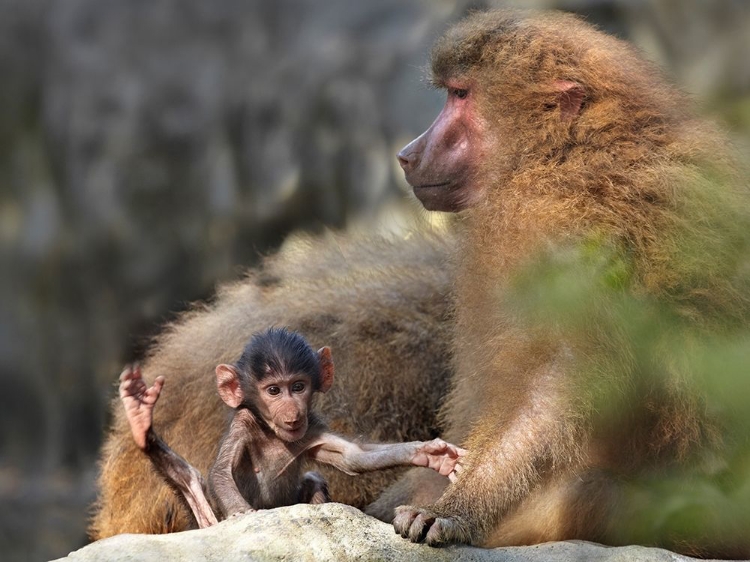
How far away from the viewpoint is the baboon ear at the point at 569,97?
124 inches

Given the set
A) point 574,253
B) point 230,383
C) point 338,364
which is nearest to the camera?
point 574,253

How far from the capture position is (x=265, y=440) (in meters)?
3.26

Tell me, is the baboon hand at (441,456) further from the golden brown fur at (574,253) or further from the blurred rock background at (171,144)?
the blurred rock background at (171,144)

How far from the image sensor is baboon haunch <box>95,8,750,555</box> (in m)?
2.76

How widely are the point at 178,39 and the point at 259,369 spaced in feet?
14.5

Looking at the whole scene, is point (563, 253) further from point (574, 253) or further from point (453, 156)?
point (453, 156)

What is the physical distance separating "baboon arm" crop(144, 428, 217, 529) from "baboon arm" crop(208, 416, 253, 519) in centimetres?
20

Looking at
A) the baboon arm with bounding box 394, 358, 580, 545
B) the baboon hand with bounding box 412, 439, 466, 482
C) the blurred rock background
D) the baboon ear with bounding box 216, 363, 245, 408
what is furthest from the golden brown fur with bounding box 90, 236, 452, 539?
the blurred rock background

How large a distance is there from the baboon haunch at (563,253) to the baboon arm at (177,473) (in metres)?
0.66

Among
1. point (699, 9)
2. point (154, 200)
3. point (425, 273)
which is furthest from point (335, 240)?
point (699, 9)

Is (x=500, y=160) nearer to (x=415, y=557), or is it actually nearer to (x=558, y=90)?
(x=558, y=90)

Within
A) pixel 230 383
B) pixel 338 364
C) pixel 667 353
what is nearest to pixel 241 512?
pixel 230 383

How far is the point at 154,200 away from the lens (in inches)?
279

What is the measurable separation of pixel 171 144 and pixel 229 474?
14.0 ft
